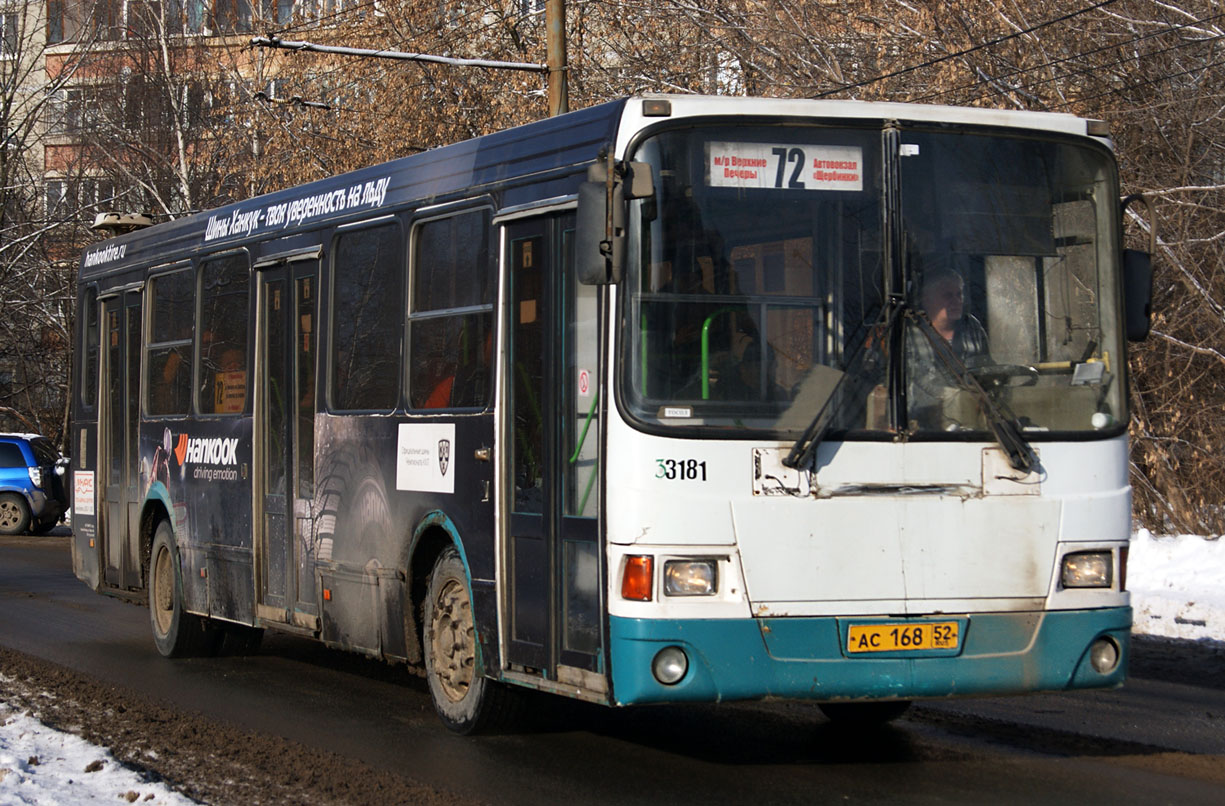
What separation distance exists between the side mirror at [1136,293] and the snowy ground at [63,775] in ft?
15.2

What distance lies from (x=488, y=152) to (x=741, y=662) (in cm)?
312

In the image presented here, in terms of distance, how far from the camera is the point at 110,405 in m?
14.4

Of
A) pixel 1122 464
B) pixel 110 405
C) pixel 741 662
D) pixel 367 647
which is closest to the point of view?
pixel 741 662

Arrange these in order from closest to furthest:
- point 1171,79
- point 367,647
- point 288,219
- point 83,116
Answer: point 367,647 → point 288,219 → point 1171,79 → point 83,116

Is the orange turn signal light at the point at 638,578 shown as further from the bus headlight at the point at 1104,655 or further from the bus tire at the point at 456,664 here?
the bus headlight at the point at 1104,655

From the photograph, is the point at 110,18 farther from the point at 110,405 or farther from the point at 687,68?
the point at 110,405

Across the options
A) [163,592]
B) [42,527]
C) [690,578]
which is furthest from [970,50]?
[42,527]

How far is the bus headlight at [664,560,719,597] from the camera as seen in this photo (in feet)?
24.1

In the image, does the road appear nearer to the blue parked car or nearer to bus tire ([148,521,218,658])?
bus tire ([148,521,218,658])

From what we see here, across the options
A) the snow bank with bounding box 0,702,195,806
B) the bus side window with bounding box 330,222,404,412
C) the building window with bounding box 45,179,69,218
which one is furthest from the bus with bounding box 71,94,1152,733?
the building window with bounding box 45,179,69,218

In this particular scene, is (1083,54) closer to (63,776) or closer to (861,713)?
(861,713)

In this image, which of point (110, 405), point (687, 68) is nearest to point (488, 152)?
point (110, 405)

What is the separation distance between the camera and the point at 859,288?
7.65 m

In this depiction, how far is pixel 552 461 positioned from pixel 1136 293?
279 centimetres
